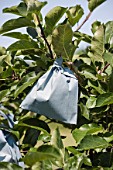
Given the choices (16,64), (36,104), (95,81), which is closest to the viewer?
(36,104)

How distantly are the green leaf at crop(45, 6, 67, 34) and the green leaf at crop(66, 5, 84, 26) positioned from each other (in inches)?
3.8

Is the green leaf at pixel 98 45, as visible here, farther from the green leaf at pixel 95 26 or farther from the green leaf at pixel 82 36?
the green leaf at pixel 95 26

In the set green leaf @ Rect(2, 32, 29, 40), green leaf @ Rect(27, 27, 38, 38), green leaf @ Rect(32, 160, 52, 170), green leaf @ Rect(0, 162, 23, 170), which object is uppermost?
green leaf @ Rect(27, 27, 38, 38)

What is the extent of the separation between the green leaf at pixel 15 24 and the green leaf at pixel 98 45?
9.9 inches

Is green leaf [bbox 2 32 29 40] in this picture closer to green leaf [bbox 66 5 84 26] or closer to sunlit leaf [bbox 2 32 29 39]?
sunlit leaf [bbox 2 32 29 39]

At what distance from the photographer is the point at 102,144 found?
3.22 ft

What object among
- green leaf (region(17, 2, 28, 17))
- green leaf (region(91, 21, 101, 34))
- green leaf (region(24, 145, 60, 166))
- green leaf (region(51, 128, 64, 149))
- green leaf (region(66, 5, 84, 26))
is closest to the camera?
green leaf (region(24, 145, 60, 166))

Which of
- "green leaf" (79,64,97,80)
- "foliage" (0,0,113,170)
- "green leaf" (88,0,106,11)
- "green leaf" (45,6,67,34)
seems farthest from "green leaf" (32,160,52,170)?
"green leaf" (88,0,106,11)

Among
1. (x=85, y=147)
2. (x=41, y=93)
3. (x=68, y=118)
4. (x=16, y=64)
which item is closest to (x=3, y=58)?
(x=16, y=64)

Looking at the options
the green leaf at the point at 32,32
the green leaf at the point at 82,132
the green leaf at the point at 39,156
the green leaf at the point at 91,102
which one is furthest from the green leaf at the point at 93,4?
the green leaf at the point at 39,156

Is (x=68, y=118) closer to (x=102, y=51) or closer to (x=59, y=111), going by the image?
(x=59, y=111)

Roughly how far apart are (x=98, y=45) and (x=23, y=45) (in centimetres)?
29

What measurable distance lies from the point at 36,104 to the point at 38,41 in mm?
332

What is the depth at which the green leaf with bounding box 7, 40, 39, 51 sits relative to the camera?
3.78 ft
